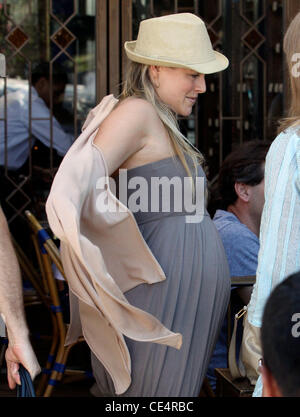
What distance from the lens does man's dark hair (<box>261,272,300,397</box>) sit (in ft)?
4.52

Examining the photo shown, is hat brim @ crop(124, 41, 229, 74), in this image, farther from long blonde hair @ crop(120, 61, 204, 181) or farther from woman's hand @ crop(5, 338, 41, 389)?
woman's hand @ crop(5, 338, 41, 389)

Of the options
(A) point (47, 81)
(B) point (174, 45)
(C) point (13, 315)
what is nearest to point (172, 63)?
(B) point (174, 45)

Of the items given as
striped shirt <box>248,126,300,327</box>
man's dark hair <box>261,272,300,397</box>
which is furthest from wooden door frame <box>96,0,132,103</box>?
man's dark hair <box>261,272,300,397</box>

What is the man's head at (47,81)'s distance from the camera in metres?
5.24

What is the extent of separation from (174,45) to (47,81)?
2.52 meters

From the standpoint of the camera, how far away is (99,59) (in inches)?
195

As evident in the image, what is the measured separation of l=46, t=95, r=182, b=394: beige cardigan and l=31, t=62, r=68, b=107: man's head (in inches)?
98.5

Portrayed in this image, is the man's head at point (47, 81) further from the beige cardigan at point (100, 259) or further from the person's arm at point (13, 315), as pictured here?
the person's arm at point (13, 315)

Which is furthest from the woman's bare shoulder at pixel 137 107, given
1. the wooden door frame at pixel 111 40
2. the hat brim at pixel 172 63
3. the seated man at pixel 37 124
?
the seated man at pixel 37 124

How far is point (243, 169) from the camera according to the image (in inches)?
148

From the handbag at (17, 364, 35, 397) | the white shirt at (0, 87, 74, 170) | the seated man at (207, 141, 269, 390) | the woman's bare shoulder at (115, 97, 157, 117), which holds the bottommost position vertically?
the white shirt at (0, 87, 74, 170)

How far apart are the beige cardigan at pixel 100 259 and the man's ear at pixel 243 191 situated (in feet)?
3.63

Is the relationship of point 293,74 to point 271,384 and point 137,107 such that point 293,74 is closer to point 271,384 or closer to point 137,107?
point 137,107

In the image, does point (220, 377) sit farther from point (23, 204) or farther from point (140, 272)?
point (23, 204)
